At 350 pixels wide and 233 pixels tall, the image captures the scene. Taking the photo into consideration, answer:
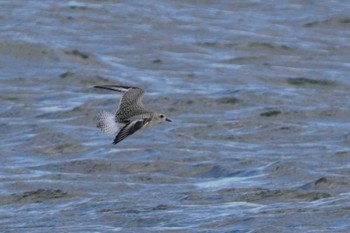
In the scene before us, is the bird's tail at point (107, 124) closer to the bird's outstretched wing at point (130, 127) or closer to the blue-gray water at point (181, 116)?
the bird's outstretched wing at point (130, 127)

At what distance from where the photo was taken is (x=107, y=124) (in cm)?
1305

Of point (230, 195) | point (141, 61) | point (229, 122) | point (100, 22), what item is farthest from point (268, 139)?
point (100, 22)

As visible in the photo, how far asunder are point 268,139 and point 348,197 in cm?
430

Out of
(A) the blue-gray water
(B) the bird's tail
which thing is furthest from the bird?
(A) the blue-gray water

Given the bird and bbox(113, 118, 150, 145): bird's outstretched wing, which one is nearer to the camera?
bbox(113, 118, 150, 145): bird's outstretched wing

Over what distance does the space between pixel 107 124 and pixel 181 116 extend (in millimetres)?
8431

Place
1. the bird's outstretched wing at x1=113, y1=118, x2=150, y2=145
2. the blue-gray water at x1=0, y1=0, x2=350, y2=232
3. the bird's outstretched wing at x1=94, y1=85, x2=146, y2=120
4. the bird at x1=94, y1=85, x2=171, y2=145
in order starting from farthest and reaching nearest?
the blue-gray water at x1=0, y1=0, x2=350, y2=232
the bird's outstretched wing at x1=94, y1=85, x2=146, y2=120
the bird at x1=94, y1=85, x2=171, y2=145
the bird's outstretched wing at x1=113, y1=118, x2=150, y2=145

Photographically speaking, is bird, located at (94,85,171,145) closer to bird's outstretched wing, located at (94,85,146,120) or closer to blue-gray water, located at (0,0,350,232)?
bird's outstretched wing, located at (94,85,146,120)

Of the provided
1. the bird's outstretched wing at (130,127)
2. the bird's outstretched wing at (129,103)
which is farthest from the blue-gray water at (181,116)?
the bird's outstretched wing at (130,127)

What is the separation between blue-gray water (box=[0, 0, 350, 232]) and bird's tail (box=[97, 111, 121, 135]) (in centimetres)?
188

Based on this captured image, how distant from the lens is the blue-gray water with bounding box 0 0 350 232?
15.9 metres

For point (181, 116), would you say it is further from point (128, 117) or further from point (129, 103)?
point (128, 117)

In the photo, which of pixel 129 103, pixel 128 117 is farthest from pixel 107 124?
pixel 129 103

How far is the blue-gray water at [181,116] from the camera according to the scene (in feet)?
52.2
